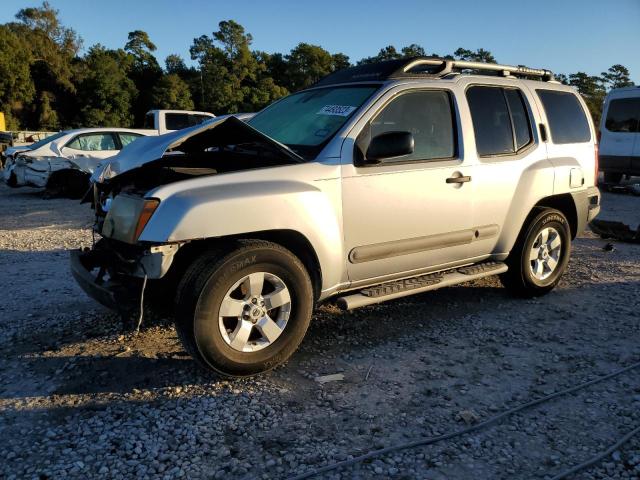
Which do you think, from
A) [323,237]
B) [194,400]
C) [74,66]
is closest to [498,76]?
[323,237]

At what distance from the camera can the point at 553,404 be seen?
10.6 ft

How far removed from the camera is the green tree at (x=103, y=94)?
4794 cm

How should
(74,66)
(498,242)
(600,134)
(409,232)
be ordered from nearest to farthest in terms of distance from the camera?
(409,232) → (498,242) → (600,134) → (74,66)

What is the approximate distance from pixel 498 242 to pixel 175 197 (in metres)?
2.96

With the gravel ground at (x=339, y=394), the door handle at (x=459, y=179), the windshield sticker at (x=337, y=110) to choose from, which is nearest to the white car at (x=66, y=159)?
the gravel ground at (x=339, y=394)

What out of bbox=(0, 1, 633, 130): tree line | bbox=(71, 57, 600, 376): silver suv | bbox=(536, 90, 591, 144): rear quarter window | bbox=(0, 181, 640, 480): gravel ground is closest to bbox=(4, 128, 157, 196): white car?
bbox=(0, 181, 640, 480): gravel ground

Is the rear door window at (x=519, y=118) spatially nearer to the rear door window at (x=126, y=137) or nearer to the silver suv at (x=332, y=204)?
the silver suv at (x=332, y=204)

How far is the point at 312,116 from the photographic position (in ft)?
14.0

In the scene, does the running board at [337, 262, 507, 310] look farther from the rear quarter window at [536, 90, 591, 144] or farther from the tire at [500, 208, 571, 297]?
the rear quarter window at [536, 90, 591, 144]

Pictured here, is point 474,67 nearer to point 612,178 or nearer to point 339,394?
point 339,394

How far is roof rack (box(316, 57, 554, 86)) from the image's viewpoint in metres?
4.25

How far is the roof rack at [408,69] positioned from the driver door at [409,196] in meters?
0.22

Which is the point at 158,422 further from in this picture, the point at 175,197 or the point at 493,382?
the point at 493,382

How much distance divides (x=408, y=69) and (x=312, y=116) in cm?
88
